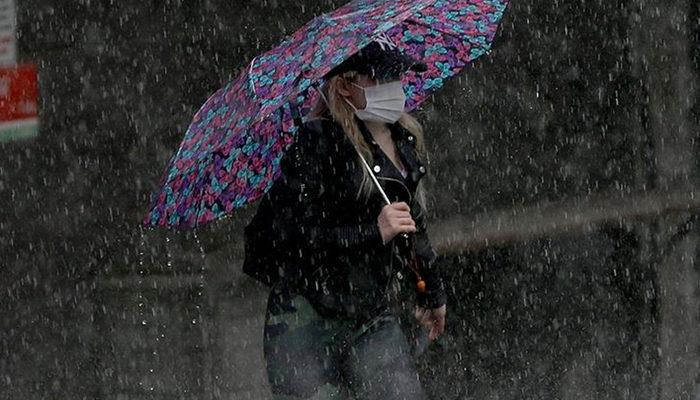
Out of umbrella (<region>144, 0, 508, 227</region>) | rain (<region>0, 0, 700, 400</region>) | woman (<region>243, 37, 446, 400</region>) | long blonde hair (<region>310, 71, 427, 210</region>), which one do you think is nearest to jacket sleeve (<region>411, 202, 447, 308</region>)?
woman (<region>243, 37, 446, 400</region>)

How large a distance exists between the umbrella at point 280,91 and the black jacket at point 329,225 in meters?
0.22

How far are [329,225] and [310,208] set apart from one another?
0.09m

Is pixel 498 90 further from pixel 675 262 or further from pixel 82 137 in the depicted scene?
pixel 82 137

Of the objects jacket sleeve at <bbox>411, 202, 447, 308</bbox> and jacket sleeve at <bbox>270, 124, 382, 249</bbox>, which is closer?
jacket sleeve at <bbox>270, 124, 382, 249</bbox>

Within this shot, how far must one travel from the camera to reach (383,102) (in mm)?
4629

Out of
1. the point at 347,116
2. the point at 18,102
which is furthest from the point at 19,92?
the point at 347,116

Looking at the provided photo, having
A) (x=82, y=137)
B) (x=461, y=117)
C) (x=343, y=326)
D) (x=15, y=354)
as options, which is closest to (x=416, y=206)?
(x=343, y=326)

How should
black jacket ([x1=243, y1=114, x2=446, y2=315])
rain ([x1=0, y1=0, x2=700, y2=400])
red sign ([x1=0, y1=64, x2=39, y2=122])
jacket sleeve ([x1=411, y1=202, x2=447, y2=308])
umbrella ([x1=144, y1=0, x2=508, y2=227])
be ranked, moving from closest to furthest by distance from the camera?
umbrella ([x1=144, y1=0, x2=508, y2=227]), black jacket ([x1=243, y1=114, x2=446, y2=315]), jacket sleeve ([x1=411, y1=202, x2=447, y2=308]), rain ([x1=0, y1=0, x2=700, y2=400]), red sign ([x1=0, y1=64, x2=39, y2=122])

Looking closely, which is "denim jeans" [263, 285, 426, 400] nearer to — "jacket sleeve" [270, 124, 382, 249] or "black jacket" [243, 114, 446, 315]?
"black jacket" [243, 114, 446, 315]

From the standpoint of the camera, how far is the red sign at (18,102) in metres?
Result: 7.21

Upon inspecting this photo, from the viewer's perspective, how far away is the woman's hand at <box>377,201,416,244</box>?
447 centimetres

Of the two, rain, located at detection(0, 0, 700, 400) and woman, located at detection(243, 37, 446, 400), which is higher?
woman, located at detection(243, 37, 446, 400)

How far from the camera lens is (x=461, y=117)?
6.96 m

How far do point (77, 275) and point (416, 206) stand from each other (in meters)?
2.96
